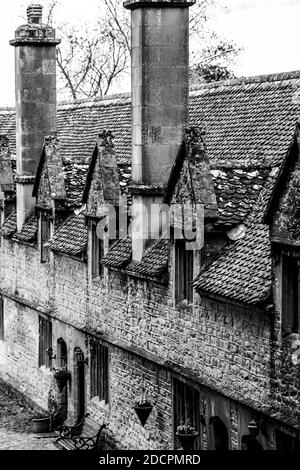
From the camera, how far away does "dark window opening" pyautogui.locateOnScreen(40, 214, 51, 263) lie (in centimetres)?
3238

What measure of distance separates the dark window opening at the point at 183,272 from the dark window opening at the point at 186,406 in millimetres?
1676

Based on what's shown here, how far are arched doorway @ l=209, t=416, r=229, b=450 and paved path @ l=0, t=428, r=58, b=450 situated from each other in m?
7.56

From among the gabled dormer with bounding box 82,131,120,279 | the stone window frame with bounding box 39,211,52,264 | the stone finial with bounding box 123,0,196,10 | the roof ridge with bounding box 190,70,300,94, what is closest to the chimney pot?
the roof ridge with bounding box 190,70,300,94

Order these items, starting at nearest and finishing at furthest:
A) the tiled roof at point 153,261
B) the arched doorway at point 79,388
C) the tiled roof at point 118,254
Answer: the tiled roof at point 153,261 < the tiled roof at point 118,254 < the arched doorway at point 79,388

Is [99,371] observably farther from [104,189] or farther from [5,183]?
[5,183]

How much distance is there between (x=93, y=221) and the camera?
28.3 metres

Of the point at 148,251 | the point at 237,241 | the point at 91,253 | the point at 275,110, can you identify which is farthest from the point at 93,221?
the point at 237,241

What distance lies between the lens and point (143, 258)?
25422 millimetres

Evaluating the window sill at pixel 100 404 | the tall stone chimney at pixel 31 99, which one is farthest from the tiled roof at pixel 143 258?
the tall stone chimney at pixel 31 99

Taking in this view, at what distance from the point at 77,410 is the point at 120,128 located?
8.42 metres

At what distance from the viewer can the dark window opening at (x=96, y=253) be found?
28.2m

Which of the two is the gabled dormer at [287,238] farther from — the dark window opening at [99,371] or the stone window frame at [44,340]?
the stone window frame at [44,340]

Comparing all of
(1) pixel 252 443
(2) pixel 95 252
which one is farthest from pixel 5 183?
(1) pixel 252 443

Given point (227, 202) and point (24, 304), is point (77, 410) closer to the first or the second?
point (24, 304)
